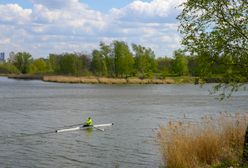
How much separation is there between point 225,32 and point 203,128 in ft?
17.6

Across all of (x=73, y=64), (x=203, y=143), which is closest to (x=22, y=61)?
(x=73, y=64)

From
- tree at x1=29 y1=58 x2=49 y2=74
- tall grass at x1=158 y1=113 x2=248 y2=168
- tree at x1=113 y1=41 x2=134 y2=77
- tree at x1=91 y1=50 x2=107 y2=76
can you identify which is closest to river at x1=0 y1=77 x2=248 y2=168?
tall grass at x1=158 y1=113 x2=248 y2=168

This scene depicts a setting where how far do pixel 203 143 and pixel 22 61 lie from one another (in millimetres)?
144033

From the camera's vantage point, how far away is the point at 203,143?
15.5 metres

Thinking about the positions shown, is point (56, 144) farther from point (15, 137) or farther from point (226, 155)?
point (226, 155)

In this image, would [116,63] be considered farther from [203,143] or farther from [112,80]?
[203,143]

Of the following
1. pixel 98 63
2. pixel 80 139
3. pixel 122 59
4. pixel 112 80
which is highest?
pixel 122 59

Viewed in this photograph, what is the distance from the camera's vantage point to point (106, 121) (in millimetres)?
33250

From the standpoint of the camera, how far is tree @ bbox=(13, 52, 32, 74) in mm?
153500

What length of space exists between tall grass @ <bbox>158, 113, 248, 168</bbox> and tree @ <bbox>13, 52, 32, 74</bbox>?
14144cm

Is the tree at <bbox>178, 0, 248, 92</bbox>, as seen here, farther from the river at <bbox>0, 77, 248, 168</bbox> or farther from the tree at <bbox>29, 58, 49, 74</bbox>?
the tree at <bbox>29, 58, 49, 74</bbox>

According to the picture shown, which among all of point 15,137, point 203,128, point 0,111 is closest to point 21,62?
point 0,111

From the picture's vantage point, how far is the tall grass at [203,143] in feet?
48.0

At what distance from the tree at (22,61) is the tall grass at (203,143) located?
464 feet
